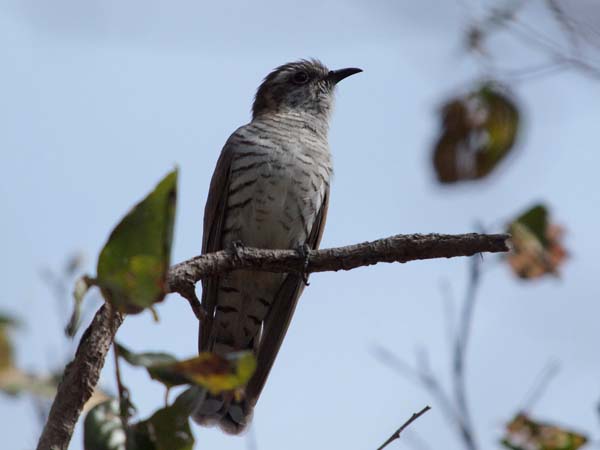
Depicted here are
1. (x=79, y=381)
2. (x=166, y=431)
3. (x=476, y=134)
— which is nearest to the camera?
(x=166, y=431)

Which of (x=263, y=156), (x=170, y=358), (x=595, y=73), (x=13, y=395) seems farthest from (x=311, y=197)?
(x=170, y=358)

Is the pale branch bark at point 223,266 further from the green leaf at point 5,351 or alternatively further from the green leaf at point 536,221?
the green leaf at point 5,351

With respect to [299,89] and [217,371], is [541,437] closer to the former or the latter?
[217,371]

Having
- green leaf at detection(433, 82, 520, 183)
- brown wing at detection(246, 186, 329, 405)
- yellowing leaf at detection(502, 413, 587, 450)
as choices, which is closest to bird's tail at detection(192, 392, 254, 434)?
brown wing at detection(246, 186, 329, 405)

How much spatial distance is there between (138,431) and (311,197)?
3.57 meters

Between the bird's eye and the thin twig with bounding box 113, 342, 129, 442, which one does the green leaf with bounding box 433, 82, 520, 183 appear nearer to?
the thin twig with bounding box 113, 342, 129, 442

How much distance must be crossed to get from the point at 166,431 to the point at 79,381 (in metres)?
0.51

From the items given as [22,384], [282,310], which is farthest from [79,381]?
[282,310]

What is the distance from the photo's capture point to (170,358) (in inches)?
79.7

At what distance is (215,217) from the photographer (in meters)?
5.57

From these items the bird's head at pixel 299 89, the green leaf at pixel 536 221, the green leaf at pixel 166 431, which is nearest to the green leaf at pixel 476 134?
the green leaf at pixel 536 221

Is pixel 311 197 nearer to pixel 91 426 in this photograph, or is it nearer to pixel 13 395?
pixel 13 395

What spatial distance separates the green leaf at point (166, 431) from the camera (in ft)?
6.98

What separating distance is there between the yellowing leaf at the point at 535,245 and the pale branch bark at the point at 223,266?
0.67 feet
